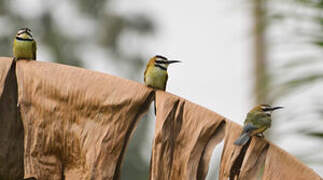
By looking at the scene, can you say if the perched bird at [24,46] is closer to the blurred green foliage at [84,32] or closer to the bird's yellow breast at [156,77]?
the bird's yellow breast at [156,77]

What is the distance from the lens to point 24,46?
6215 millimetres

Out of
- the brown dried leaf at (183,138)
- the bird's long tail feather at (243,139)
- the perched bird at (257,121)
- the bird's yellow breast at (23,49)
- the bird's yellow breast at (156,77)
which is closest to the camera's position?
the brown dried leaf at (183,138)

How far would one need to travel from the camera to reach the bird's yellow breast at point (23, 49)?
19.3 ft

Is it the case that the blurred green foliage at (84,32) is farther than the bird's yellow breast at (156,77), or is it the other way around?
the blurred green foliage at (84,32)

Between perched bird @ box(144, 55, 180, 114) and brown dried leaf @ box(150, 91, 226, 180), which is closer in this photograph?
brown dried leaf @ box(150, 91, 226, 180)

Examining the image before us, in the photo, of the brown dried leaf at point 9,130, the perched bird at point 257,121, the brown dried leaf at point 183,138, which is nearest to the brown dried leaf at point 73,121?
the brown dried leaf at point 9,130

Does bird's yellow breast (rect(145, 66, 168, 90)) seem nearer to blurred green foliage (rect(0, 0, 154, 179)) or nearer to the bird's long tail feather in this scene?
the bird's long tail feather

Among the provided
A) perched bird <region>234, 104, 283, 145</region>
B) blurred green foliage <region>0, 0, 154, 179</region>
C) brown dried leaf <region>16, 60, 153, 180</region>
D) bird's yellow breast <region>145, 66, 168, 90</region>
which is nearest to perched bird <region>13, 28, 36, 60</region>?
brown dried leaf <region>16, 60, 153, 180</region>

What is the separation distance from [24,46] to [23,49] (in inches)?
7.1

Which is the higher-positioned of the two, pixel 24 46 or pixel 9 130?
pixel 24 46

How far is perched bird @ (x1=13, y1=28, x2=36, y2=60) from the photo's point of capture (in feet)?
19.4

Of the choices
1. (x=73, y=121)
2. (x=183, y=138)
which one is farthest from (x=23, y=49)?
(x=183, y=138)

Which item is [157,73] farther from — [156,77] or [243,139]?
[243,139]

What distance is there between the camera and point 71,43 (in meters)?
22.1
